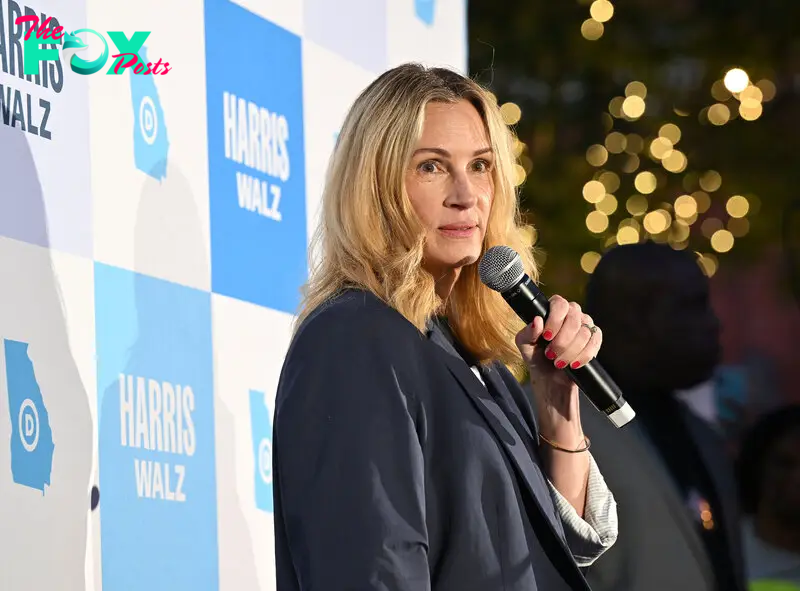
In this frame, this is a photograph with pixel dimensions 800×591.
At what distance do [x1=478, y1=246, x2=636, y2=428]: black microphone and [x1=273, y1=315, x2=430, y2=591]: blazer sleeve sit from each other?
0.28m

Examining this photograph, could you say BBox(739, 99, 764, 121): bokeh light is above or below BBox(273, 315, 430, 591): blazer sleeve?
above

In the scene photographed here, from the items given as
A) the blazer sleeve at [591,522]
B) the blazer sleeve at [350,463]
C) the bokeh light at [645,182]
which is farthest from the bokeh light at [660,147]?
the blazer sleeve at [350,463]

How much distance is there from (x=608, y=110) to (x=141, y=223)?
845 cm

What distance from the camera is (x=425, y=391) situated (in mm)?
2674

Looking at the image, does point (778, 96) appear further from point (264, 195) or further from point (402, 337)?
point (402, 337)

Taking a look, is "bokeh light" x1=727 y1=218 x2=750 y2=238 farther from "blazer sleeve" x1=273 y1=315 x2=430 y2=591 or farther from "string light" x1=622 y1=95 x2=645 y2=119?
"blazer sleeve" x1=273 y1=315 x2=430 y2=591

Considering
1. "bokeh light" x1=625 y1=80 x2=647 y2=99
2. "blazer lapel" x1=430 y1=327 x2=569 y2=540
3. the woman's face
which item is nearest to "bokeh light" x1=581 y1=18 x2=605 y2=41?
"bokeh light" x1=625 y1=80 x2=647 y2=99

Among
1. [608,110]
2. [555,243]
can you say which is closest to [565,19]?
[608,110]

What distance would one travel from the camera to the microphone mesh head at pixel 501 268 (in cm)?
283

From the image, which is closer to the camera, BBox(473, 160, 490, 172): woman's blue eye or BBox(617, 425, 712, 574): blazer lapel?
BBox(473, 160, 490, 172): woman's blue eye

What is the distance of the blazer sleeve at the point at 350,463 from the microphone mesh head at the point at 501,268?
282 mm

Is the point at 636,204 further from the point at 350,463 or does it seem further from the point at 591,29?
the point at 350,463

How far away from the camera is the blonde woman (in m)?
2.52

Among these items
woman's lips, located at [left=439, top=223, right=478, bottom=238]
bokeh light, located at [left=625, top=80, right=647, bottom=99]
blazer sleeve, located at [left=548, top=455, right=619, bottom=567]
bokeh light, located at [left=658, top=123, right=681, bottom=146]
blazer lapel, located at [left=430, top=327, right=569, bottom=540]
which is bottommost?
blazer sleeve, located at [left=548, top=455, right=619, bottom=567]
